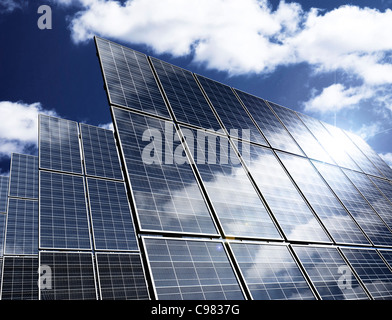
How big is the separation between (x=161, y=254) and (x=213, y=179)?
3722 mm

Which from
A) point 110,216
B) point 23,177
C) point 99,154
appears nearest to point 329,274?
point 110,216

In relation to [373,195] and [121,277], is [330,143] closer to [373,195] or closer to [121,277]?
[373,195]

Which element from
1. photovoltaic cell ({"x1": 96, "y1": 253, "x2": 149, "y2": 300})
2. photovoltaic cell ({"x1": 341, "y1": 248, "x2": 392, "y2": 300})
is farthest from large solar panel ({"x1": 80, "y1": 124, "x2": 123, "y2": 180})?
photovoltaic cell ({"x1": 341, "y1": 248, "x2": 392, "y2": 300})

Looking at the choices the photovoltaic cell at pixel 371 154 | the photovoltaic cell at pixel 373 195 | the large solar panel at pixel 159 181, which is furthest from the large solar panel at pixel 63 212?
the photovoltaic cell at pixel 371 154

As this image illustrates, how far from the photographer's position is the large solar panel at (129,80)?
10237 mm

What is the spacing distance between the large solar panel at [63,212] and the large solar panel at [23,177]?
8.23 meters

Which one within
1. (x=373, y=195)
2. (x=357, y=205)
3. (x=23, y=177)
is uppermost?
(x=23, y=177)

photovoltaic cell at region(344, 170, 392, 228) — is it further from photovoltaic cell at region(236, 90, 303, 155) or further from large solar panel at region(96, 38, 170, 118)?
large solar panel at region(96, 38, 170, 118)

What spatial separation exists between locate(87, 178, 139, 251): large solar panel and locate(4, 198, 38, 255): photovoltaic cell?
5.79 m

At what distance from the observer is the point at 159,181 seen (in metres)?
8.55

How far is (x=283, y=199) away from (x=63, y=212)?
12305mm

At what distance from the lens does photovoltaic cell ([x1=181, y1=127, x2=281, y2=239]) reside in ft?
29.2

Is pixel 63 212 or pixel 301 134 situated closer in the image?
pixel 63 212

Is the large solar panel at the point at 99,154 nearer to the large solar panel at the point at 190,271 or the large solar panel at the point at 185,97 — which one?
the large solar panel at the point at 185,97
